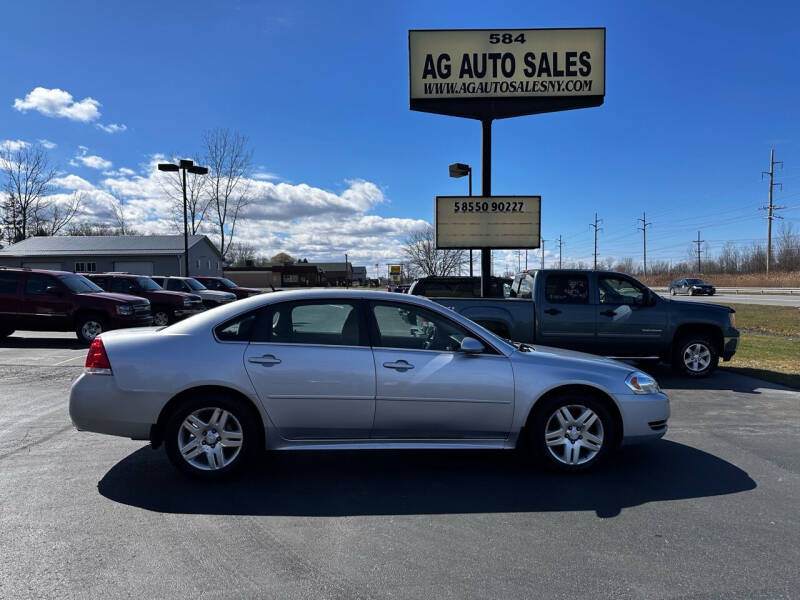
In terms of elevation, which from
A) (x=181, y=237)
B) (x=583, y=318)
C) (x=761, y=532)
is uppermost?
(x=181, y=237)

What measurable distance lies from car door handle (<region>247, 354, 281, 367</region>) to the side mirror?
151 cm

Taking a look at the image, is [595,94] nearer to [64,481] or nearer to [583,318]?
[583,318]

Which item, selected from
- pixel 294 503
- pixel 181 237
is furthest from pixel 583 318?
pixel 181 237

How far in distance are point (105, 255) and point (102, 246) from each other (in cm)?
212

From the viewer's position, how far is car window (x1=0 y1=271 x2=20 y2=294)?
40.1ft

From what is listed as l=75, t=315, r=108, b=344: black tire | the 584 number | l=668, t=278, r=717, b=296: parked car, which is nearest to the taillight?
l=75, t=315, r=108, b=344: black tire

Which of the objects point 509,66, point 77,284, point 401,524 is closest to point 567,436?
point 401,524

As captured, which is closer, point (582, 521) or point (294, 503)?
point (582, 521)

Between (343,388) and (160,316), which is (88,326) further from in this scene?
(343,388)

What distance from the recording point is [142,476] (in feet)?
14.2

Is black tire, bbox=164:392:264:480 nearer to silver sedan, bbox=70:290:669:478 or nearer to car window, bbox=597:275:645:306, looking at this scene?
silver sedan, bbox=70:290:669:478

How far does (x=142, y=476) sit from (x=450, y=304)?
5.16 metres

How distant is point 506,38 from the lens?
11.6m

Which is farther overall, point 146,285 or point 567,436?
point 146,285
